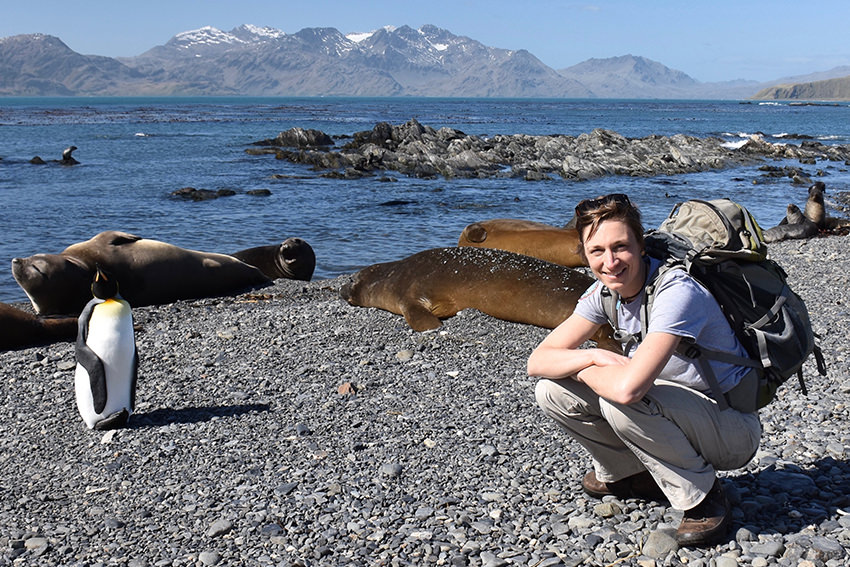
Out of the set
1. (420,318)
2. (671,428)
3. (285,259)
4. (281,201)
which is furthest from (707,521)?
(281,201)

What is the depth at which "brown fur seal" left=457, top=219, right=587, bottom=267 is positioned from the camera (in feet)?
34.7

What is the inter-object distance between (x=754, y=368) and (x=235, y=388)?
13.0ft

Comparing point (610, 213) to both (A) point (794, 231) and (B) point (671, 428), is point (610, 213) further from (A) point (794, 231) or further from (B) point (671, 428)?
(A) point (794, 231)

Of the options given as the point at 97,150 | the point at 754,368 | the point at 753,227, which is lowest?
the point at 97,150

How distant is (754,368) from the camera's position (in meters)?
2.96

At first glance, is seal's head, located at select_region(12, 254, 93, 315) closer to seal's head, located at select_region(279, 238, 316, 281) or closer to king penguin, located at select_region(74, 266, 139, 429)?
seal's head, located at select_region(279, 238, 316, 281)

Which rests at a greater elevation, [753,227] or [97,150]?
[753,227]

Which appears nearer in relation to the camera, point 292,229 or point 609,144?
point 292,229

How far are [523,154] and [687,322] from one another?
32717mm

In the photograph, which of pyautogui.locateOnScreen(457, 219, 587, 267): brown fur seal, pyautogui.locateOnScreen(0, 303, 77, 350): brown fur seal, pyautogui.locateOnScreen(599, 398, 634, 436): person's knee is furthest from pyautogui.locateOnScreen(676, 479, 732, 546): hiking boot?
pyautogui.locateOnScreen(457, 219, 587, 267): brown fur seal

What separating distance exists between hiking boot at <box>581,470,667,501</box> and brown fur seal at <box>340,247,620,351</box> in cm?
335

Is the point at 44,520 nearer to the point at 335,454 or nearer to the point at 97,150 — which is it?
the point at 335,454

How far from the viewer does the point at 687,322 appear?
2.77 m

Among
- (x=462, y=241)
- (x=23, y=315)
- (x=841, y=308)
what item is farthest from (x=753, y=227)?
(x=462, y=241)
